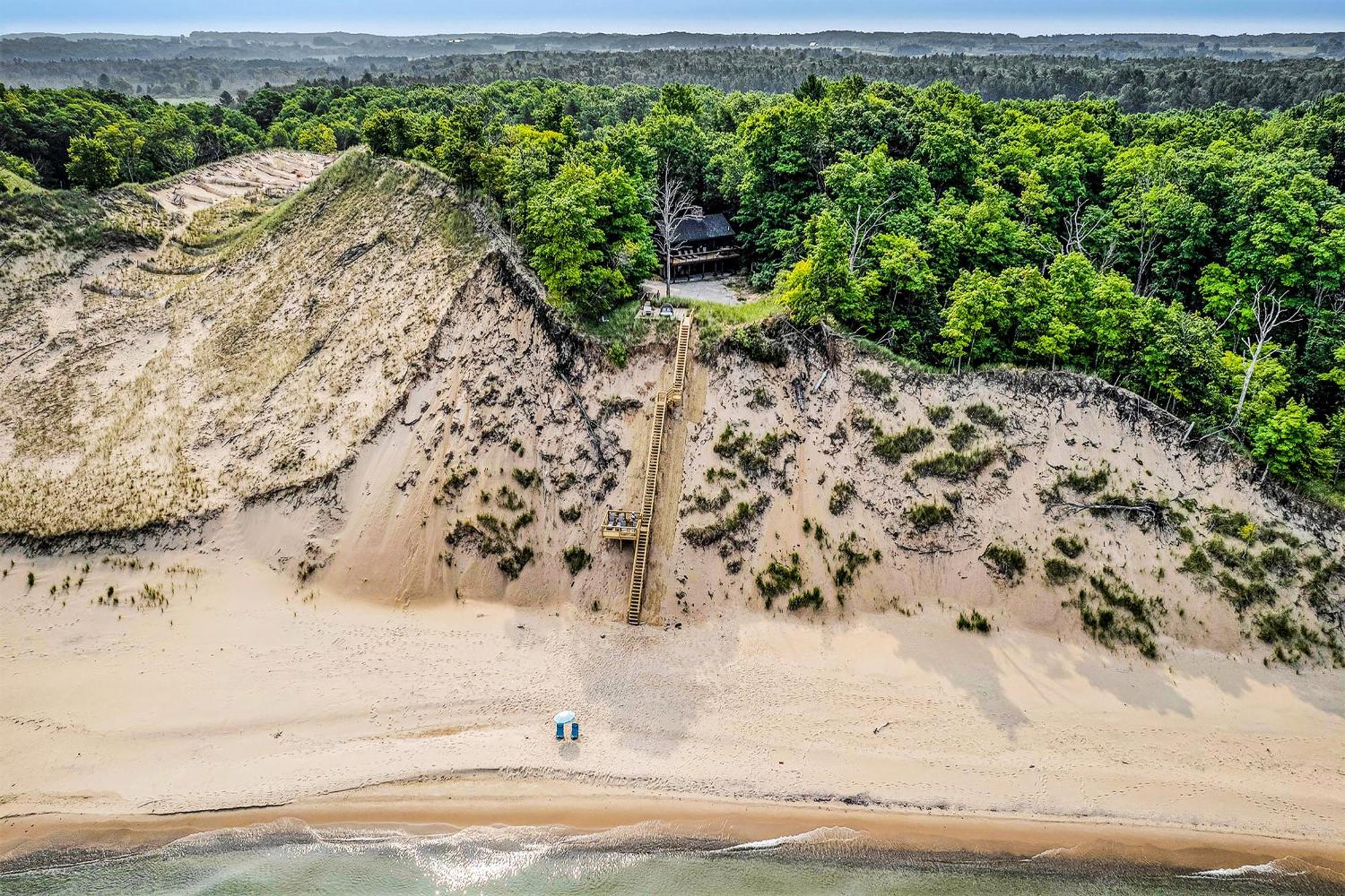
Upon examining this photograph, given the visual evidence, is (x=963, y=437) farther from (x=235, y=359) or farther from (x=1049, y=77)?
(x=1049, y=77)

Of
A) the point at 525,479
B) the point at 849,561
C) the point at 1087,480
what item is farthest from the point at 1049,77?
the point at 525,479

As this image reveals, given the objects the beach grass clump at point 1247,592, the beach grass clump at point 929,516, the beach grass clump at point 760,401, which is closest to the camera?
the beach grass clump at point 1247,592

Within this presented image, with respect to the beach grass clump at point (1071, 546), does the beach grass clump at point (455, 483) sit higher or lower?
lower

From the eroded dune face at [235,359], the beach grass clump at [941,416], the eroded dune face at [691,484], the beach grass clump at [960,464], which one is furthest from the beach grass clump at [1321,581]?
the eroded dune face at [235,359]

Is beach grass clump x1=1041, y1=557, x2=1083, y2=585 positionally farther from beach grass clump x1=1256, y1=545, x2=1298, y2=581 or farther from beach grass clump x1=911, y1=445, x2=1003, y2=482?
beach grass clump x1=1256, y1=545, x2=1298, y2=581

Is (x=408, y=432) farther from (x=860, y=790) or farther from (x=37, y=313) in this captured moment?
(x=37, y=313)

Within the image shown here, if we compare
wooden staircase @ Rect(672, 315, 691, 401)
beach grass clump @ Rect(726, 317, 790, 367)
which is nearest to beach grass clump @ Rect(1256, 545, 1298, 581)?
beach grass clump @ Rect(726, 317, 790, 367)

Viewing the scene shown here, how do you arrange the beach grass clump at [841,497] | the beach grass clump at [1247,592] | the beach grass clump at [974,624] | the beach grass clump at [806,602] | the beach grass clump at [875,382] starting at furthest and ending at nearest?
the beach grass clump at [875,382] → the beach grass clump at [841,497] → the beach grass clump at [806,602] → the beach grass clump at [974,624] → the beach grass clump at [1247,592]

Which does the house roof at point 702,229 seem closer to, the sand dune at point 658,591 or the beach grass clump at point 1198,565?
the sand dune at point 658,591
